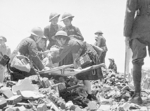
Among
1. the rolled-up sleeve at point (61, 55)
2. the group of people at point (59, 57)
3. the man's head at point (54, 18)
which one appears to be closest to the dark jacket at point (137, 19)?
the group of people at point (59, 57)

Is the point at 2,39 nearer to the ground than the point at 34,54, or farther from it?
farther from it

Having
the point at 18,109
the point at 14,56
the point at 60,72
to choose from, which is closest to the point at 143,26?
the point at 60,72

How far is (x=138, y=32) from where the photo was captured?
14.7ft

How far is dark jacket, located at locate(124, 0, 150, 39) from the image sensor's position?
4392 millimetres

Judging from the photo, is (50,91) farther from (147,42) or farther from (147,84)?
(147,84)

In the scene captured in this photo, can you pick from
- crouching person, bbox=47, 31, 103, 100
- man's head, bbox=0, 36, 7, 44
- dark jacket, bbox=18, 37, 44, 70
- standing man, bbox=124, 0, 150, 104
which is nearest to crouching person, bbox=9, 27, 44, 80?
dark jacket, bbox=18, 37, 44, 70

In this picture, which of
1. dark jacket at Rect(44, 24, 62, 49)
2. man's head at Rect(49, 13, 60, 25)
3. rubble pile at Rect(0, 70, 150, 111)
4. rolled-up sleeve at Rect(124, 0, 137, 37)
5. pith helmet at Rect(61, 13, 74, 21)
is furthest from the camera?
dark jacket at Rect(44, 24, 62, 49)

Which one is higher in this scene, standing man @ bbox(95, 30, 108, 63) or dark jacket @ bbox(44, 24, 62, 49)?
dark jacket @ bbox(44, 24, 62, 49)

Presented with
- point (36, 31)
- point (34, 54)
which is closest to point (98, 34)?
point (36, 31)

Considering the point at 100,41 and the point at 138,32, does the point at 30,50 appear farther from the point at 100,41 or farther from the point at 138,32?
the point at 100,41

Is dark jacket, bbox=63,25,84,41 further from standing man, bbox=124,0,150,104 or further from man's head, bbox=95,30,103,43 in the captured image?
man's head, bbox=95,30,103,43

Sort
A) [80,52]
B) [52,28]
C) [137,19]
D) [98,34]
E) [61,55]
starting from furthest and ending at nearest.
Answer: [98,34], [52,28], [61,55], [80,52], [137,19]

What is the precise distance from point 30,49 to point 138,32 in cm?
263

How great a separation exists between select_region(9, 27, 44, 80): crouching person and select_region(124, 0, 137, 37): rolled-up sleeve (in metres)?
2.40
